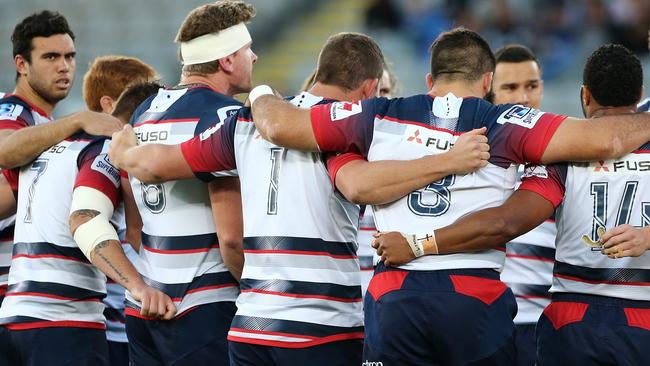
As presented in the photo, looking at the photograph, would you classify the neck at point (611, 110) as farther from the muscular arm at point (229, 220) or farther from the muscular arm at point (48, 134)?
the muscular arm at point (48, 134)

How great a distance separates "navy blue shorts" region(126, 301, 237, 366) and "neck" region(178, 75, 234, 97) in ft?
3.93

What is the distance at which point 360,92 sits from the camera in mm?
5133

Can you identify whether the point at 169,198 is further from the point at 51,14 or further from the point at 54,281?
the point at 51,14

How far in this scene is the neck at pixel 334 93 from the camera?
16.7 ft

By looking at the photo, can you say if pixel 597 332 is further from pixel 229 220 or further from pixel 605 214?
pixel 229 220

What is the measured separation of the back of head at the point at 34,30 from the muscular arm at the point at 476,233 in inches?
135

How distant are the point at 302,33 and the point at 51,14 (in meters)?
10.4

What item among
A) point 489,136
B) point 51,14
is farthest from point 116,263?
point 51,14

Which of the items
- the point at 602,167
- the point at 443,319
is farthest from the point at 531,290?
the point at 443,319

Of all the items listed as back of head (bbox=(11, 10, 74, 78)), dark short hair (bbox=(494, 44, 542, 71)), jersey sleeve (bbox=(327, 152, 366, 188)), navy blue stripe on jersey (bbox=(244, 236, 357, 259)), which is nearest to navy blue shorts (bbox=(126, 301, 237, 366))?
navy blue stripe on jersey (bbox=(244, 236, 357, 259))

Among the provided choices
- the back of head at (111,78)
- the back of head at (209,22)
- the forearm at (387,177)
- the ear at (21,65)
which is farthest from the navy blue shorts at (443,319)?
the ear at (21,65)

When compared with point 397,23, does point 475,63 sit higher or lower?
lower

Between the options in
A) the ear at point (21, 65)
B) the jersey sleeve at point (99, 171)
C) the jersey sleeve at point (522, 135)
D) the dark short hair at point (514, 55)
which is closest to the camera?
the jersey sleeve at point (522, 135)

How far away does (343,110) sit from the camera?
471 centimetres
